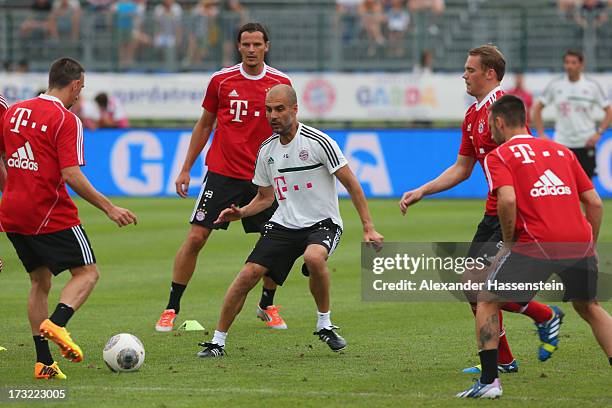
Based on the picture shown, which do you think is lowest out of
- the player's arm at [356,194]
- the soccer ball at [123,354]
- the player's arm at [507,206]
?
the soccer ball at [123,354]

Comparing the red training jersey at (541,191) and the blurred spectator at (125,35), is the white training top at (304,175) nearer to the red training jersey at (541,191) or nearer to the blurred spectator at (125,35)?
the red training jersey at (541,191)

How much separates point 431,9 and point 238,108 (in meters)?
18.0

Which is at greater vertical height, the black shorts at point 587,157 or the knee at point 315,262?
the knee at point 315,262

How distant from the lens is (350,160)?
23.0 m

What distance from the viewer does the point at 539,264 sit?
23.7ft

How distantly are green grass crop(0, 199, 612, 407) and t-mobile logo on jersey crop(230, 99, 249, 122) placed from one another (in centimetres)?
190

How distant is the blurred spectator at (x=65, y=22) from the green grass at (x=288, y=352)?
14193mm

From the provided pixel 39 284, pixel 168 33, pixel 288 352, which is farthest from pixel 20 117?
pixel 168 33

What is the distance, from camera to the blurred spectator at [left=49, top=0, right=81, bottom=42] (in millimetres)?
28547

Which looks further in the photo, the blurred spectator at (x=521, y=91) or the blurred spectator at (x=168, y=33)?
the blurred spectator at (x=168, y=33)

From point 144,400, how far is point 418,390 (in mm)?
1772

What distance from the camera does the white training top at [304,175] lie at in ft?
29.9

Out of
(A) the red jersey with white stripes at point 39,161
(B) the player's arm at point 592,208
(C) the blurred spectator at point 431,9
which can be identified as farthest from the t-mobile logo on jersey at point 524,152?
(C) the blurred spectator at point 431,9

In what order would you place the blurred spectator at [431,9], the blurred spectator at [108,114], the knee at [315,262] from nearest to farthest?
the knee at [315,262] < the blurred spectator at [108,114] < the blurred spectator at [431,9]
